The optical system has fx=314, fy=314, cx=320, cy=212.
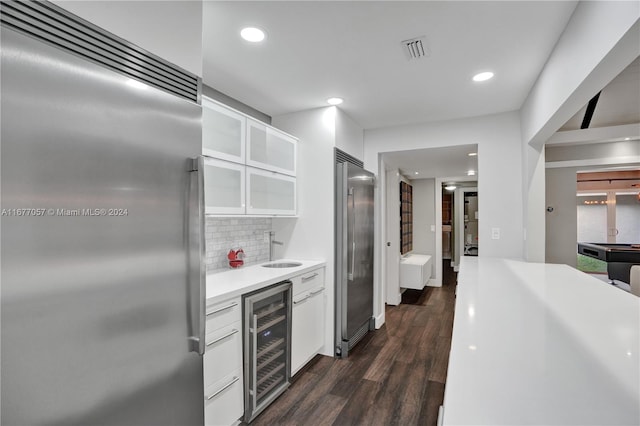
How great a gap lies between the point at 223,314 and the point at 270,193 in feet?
4.08

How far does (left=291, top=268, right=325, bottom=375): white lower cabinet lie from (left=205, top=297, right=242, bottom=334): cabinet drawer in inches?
26.9

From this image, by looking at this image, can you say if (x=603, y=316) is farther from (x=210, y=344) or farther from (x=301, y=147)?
(x=301, y=147)

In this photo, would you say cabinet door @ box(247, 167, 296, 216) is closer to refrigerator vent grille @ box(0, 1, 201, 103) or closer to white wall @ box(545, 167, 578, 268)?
refrigerator vent grille @ box(0, 1, 201, 103)

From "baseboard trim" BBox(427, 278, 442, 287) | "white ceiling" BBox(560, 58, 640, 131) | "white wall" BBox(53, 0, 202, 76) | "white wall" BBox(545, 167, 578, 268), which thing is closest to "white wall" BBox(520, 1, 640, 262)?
"white ceiling" BBox(560, 58, 640, 131)

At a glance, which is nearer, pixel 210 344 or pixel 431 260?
pixel 210 344

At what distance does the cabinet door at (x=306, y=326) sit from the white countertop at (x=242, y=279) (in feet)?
0.85

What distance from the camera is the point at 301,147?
130 inches

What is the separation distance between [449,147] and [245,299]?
2.82 meters

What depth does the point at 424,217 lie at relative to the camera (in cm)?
655

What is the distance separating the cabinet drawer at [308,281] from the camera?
267 cm

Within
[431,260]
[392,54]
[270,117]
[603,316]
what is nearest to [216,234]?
[270,117]

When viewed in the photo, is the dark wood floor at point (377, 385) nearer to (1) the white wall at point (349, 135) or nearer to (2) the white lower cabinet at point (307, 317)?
(2) the white lower cabinet at point (307, 317)

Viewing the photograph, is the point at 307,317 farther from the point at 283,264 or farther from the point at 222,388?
the point at 222,388

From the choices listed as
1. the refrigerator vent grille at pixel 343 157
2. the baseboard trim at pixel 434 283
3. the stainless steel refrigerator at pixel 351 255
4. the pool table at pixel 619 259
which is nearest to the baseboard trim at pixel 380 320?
the stainless steel refrigerator at pixel 351 255
